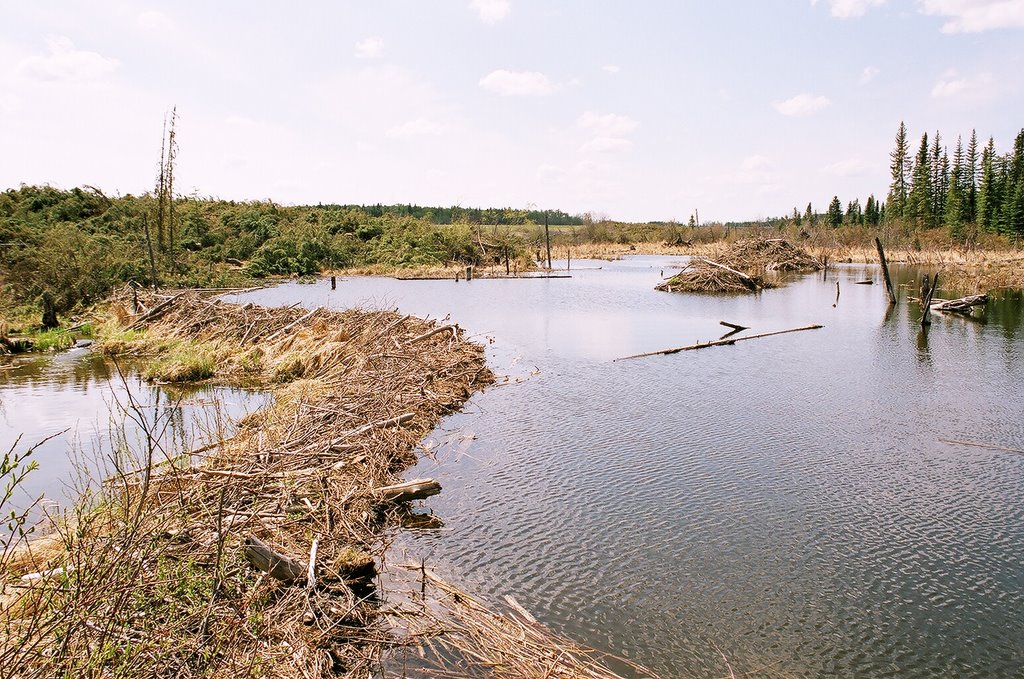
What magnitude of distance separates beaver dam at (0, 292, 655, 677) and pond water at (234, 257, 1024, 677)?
0.78m

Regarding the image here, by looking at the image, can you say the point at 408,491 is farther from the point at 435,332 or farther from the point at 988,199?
the point at 988,199

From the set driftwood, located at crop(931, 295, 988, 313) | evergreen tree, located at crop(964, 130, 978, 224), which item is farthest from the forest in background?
driftwood, located at crop(931, 295, 988, 313)

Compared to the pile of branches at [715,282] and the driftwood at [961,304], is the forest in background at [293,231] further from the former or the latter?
the driftwood at [961,304]

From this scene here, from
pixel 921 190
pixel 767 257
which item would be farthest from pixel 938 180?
pixel 767 257

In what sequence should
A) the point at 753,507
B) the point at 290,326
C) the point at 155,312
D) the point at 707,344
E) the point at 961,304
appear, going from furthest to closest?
the point at 961,304 → the point at 155,312 → the point at 707,344 → the point at 290,326 → the point at 753,507

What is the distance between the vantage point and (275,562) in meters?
5.94

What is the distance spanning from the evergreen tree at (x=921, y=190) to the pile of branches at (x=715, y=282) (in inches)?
Answer: 2356

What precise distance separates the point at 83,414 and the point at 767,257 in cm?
4555

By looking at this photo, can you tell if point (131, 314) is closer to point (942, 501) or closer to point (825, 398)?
point (825, 398)

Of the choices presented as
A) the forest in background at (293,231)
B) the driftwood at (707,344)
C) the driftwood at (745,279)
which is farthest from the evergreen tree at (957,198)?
the driftwood at (707,344)

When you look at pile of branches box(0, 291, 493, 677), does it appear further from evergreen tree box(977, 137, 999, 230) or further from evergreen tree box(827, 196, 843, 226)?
evergreen tree box(827, 196, 843, 226)

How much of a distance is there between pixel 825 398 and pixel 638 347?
686 cm

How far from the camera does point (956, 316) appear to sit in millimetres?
25156

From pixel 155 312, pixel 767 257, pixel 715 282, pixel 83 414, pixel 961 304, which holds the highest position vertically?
pixel 767 257
